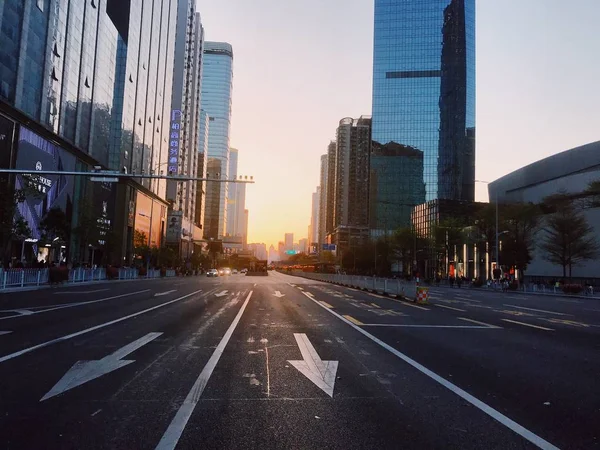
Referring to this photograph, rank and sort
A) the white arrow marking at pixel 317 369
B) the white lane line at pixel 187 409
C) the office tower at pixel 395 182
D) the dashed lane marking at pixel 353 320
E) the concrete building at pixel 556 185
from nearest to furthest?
1. the white lane line at pixel 187 409
2. the white arrow marking at pixel 317 369
3. the dashed lane marking at pixel 353 320
4. the concrete building at pixel 556 185
5. the office tower at pixel 395 182

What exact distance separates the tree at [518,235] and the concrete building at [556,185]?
333 cm

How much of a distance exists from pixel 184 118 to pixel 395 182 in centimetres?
6822

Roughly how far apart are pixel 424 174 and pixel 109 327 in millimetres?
137920

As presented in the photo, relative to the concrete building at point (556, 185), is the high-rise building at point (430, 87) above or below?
above

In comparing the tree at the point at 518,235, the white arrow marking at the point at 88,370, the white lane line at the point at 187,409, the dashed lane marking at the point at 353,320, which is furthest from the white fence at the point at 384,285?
the tree at the point at 518,235

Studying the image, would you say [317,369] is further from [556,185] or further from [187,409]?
[556,185]

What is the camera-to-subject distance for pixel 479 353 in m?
9.35

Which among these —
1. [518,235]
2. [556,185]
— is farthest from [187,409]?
[556,185]

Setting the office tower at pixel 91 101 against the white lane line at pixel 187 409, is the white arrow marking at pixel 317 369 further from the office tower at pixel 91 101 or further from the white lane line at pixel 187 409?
the office tower at pixel 91 101

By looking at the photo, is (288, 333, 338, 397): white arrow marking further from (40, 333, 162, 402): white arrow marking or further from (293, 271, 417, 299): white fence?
(293, 271, 417, 299): white fence

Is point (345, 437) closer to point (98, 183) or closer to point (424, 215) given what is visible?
point (98, 183)

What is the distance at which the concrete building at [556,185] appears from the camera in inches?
2714

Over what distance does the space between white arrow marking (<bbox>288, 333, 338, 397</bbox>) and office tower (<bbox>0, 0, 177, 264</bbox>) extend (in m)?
39.3

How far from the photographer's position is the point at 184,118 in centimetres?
12381
